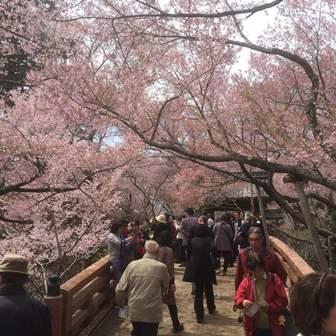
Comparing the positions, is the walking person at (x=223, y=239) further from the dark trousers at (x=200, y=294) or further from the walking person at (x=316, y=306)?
the walking person at (x=316, y=306)

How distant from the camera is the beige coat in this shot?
4.91 meters

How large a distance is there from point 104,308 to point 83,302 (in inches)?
68.9

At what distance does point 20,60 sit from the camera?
10.4m

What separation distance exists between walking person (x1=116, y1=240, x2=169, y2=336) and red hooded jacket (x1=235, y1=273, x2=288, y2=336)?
1073 mm

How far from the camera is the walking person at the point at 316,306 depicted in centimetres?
171

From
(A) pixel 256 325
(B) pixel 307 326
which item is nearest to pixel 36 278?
(A) pixel 256 325

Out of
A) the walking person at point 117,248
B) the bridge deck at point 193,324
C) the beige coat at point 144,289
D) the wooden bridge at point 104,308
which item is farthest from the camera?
the walking person at point 117,248

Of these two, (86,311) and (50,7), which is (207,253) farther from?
(50,7)

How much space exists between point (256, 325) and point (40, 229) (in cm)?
812

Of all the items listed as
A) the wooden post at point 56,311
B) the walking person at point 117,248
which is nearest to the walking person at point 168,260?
the walking person at point 117,248

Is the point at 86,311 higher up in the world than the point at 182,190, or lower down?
lower down

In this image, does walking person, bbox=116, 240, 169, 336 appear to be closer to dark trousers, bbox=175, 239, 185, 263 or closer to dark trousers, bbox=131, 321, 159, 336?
dark trousers, bbox=131, 321, 159, 336

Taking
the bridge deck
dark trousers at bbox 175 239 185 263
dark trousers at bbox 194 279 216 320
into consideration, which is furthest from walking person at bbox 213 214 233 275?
dark trousers at bbox 194 279 216 320

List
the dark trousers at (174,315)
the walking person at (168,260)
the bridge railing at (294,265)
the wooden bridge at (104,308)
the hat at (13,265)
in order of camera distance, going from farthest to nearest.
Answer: the dark trousers at (174,315), the walking person at (168,260), the bridge railing at (294,265), the wooden bridge at (104,308), the hat at (13,265)
